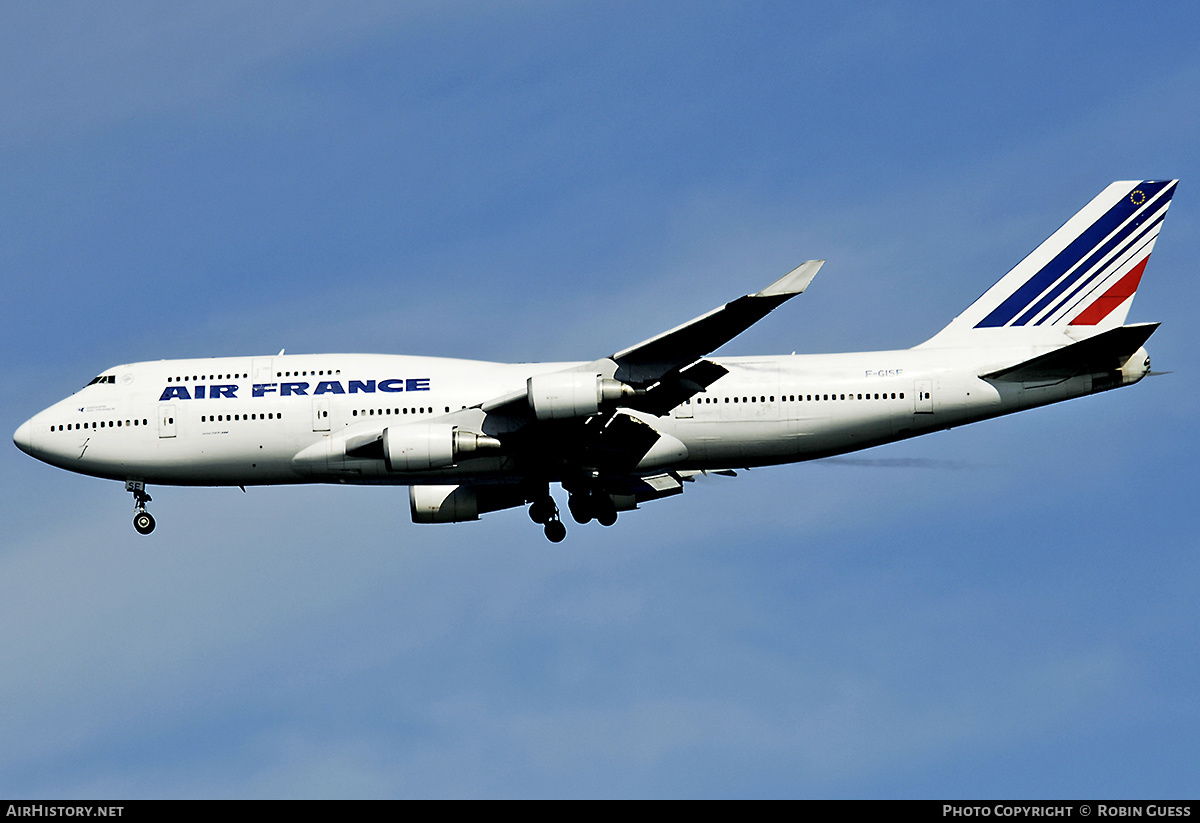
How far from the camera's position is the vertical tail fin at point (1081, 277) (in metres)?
36.2

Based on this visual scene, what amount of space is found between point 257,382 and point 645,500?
1048 cm

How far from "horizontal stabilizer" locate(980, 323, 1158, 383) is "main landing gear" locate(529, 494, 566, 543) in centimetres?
1107

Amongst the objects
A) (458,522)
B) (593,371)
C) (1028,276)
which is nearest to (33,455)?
(458,522)

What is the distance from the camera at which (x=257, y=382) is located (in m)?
35.2

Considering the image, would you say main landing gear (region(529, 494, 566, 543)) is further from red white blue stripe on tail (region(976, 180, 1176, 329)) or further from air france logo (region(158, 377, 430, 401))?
red white blue stripe on tail (region(976, 180, 1176, 329))

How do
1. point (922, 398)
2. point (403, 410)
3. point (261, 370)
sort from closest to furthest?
point (922, 398) → point (403, 410) → point (261, 370)

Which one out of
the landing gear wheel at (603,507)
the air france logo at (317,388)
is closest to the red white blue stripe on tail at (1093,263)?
the landing gear wheel at (603,507)

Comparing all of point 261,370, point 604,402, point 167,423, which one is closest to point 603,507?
point 604,402

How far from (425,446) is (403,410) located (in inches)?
98.3

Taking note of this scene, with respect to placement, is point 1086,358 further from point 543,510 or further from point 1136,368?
point 543,510

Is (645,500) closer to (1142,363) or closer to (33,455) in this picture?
(1142,363)

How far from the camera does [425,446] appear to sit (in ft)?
106

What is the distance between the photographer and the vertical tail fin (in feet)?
119

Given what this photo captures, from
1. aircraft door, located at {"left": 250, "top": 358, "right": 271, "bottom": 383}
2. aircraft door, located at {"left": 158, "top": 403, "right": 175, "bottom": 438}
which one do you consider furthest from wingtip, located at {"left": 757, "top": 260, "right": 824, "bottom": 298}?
aircraft door, located at {"left": 158, "top": 403, "right": 175, "bottom": 438}
